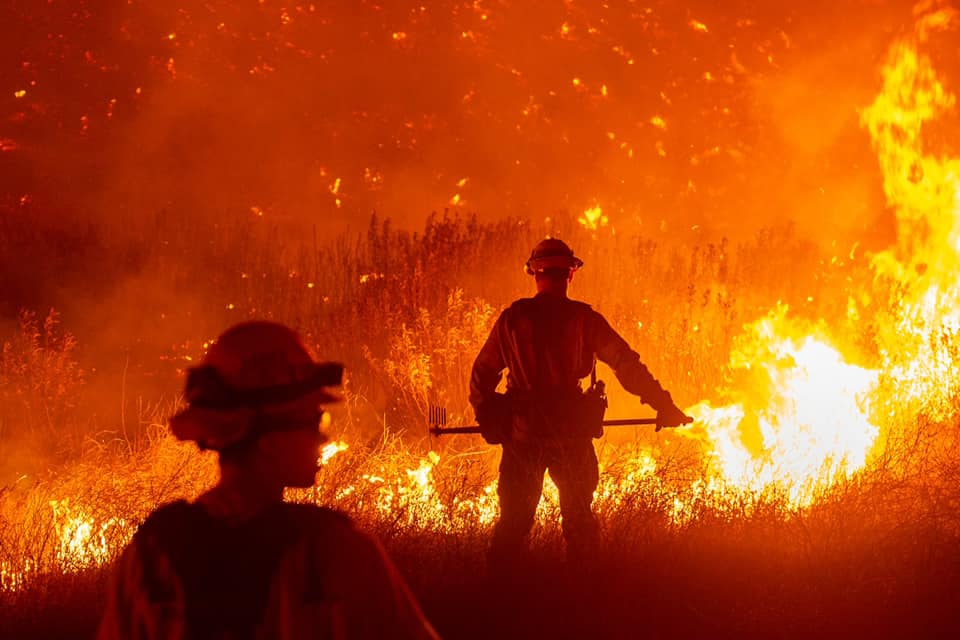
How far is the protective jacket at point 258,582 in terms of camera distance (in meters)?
1.83

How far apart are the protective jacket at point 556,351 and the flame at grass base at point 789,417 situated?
178 cm

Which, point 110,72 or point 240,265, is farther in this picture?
point 110,72

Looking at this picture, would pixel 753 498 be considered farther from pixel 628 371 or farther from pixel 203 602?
pixel 203 602

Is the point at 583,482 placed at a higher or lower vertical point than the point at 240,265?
lower

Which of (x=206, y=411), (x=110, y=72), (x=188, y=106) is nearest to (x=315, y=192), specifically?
(x=188, y=106)

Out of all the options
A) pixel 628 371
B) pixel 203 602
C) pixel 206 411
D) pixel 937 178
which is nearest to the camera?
pixel 203 602

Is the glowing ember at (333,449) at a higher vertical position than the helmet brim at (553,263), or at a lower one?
lower

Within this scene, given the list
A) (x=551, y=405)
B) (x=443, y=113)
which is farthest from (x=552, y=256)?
(x=443, y=113)

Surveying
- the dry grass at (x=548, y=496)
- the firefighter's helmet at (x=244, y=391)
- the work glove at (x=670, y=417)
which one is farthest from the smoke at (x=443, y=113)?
the firefighter's helmet at (x=244, y=391)

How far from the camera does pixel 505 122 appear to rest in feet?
51.7

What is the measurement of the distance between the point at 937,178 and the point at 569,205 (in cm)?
567

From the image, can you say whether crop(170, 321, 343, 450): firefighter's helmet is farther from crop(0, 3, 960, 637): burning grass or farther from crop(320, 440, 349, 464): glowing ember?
crop(320, 440, 349, 464): glowing ember

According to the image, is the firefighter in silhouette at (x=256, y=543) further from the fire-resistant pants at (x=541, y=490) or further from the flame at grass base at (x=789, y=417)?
the flame at grass base at (x=789, y=417)

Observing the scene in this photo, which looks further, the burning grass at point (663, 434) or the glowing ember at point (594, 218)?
the glowing ember at point (594, 218)
